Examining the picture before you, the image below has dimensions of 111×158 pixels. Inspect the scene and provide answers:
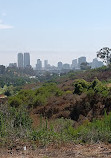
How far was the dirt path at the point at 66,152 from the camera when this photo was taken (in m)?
5.00

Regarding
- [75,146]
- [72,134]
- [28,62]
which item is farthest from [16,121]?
[28,62]

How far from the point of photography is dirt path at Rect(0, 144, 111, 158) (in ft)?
16.4

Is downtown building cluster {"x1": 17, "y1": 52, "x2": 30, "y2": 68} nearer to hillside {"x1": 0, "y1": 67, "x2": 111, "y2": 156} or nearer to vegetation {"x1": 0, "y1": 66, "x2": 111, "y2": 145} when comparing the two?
vegetation {"x1": 0, "y1": 66, "x2": 111, "y2": 145}

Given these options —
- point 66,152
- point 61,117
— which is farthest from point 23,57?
point 66,152

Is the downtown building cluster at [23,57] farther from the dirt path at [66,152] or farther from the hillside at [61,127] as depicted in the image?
the dirt path at [66,152]

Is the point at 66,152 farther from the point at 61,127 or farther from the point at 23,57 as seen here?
the point at 23,57

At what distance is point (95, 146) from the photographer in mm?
5594

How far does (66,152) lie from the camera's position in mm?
5266

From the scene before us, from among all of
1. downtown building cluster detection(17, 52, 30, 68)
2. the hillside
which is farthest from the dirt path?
downtown building cluster detection(17, 52, 30, 68)

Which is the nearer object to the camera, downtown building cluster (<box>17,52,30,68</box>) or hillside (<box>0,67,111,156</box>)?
hillside (<box>0,67,111,156</box>)

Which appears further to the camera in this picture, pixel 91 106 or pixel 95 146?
pixel 91 106

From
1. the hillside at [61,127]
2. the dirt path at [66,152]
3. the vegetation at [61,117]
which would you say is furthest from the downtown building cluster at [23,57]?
the dirt path at [66,152]

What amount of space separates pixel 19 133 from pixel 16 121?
136 centimetres

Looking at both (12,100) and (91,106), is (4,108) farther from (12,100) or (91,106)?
(12,100)
